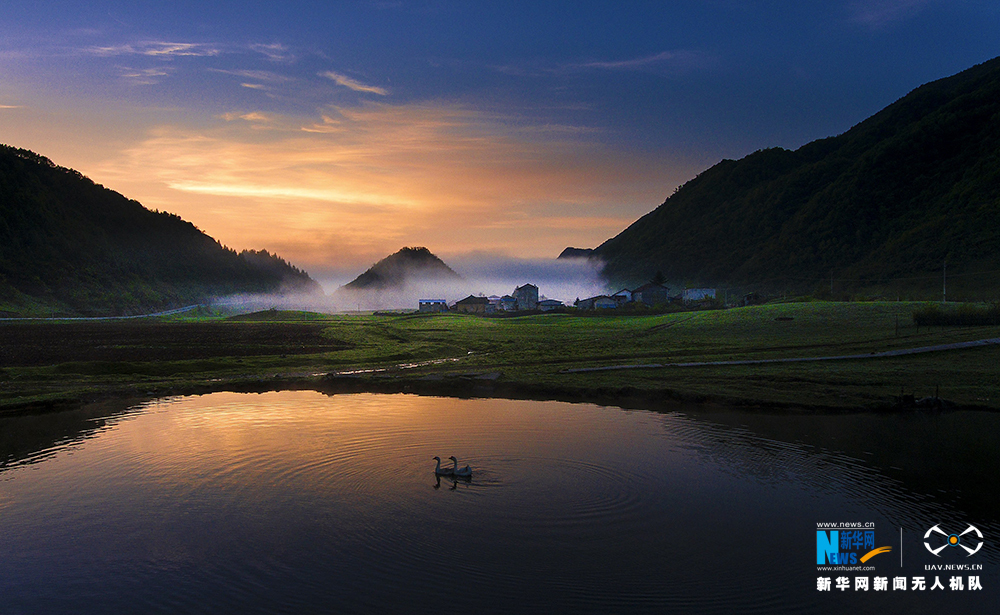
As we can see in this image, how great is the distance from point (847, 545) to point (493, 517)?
9.65 meters

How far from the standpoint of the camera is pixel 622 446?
82.5 ft

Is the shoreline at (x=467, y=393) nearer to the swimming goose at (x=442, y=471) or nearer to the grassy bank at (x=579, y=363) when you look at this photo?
the grassy bank at (x=579, y=363)

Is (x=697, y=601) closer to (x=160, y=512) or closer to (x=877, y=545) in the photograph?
(x=877, y=545)

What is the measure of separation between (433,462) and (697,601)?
11.8 metres

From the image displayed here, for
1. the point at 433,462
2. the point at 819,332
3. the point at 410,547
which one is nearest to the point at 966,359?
the point at 819,332

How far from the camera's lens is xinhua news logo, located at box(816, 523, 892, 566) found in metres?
15.3

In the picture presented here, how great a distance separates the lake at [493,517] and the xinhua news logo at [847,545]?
11 cm

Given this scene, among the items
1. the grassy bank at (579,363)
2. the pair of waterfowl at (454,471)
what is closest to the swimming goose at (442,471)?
the pair of waterfowl at (454,471)

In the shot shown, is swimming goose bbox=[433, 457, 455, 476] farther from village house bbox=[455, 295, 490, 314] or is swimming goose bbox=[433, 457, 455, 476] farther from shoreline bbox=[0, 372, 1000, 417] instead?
village house bbox=[455, 295, 490, 314]

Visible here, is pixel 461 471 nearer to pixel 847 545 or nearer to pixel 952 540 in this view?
pixel 847 545

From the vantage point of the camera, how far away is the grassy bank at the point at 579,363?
1463 inches

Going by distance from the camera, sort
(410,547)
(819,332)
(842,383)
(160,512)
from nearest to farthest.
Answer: (410,547) < (160,512) < (842,383) < (819,332)

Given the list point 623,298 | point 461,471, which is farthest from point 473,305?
point 461,471

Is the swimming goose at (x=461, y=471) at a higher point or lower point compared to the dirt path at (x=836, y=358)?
lower
